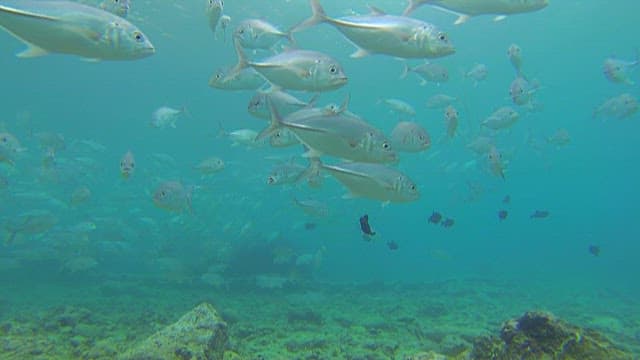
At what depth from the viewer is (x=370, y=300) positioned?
14898 mm

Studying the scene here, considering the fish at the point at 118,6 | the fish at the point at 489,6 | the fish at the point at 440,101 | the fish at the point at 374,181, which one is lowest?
the fish at the point at 374,181

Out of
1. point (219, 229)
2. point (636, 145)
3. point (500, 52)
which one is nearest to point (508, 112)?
point (219, 229)

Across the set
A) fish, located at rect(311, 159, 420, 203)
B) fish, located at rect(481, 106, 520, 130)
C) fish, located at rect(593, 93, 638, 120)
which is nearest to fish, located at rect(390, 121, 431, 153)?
fish, located at rect(311, 159, 420, 203)

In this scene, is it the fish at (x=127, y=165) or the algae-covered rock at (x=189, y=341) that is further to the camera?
the fish at (x=127, y=165)

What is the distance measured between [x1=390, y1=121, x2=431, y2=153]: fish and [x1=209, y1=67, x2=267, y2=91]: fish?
204 cm

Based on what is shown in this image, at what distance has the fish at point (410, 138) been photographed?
6.06m

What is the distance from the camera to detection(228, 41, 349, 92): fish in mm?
4785

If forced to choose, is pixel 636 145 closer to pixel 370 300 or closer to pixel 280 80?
pixel 370 300

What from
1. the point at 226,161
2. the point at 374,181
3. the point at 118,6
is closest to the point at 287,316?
the point at 374,181

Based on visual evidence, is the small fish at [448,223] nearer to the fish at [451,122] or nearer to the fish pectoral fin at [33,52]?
the fish at [451,122]

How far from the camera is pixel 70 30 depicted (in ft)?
10.5

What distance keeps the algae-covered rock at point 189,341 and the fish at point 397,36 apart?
3.40m

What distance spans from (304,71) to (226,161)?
30542 mm

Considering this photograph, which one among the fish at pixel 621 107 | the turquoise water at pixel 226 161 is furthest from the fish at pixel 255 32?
the fish at pixel 621 107
